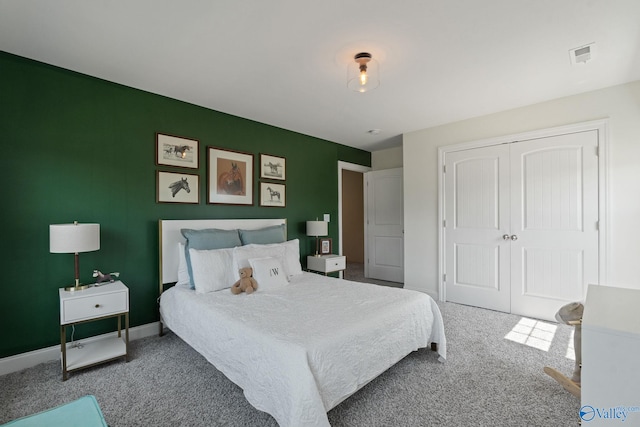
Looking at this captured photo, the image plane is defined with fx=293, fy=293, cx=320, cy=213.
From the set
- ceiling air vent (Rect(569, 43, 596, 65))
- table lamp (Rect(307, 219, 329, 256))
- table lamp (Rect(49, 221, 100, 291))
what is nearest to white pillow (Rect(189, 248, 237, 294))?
table lamp (Rect(49, 221, 100, 291))

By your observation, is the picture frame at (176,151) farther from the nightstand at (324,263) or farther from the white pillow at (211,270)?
the nightstand at (324,263)

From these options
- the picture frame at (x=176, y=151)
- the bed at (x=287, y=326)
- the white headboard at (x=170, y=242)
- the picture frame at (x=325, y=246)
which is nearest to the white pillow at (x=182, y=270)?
the bed at (x=287, y=326)

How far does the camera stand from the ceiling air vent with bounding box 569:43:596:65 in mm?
2279

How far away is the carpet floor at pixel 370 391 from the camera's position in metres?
1.80

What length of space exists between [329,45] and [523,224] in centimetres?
313

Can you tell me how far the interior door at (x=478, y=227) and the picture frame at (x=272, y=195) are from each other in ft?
7.78

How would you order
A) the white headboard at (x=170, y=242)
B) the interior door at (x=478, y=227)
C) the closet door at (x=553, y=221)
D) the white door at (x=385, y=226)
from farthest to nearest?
the white door at (x=385, y=226) < the interior door at (x=478, y=227) < the closet door at (x=553, y=221) < the white headboard at (x=170, y=242)

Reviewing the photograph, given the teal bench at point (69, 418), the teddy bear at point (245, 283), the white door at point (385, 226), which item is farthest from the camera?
the white door at point (385, 226)

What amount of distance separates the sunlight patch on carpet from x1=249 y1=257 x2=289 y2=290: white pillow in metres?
2.36

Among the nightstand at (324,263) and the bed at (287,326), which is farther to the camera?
the nightstand at (324,263)

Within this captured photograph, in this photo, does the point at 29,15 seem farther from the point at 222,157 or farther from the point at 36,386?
the point at 36,386

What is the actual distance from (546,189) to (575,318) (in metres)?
1.98

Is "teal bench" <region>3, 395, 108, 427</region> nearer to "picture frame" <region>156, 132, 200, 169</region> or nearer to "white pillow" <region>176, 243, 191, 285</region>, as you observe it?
"white pillow" <region>176, 243, 191, 285</region>

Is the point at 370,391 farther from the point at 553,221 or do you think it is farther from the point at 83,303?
the point at 553,221
